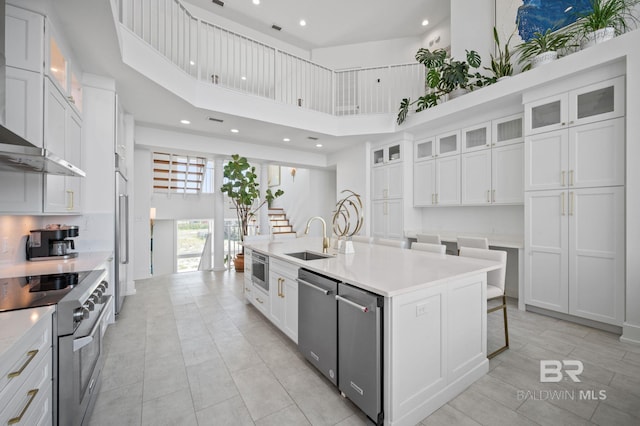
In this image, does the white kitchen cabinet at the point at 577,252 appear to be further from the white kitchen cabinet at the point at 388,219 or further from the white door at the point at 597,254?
the white kitchen cabinet at the point at 388,219

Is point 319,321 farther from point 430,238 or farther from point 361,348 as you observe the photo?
point 430,238

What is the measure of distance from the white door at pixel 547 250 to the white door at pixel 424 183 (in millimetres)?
1672

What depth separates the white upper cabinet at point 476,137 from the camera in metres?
4.00

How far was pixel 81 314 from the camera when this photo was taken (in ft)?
4.46

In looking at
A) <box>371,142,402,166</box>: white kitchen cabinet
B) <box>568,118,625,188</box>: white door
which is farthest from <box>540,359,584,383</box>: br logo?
<box>371,142,402,166</box>: white kitchen cabinet

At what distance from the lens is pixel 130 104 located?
3828mm

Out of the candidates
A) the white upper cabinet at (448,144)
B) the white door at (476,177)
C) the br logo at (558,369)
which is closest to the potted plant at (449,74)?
the white upper cabinet at (448,144)

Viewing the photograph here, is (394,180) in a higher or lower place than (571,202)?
higher

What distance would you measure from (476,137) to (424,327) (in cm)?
371

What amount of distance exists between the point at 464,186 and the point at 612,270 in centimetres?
202

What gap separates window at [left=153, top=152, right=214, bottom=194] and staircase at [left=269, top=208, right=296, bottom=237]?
2.41 m

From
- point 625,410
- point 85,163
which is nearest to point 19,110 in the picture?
point 85,163

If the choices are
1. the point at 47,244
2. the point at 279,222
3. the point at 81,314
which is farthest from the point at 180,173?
the point at 81,314

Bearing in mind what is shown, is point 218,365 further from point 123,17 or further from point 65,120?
point 123,17
